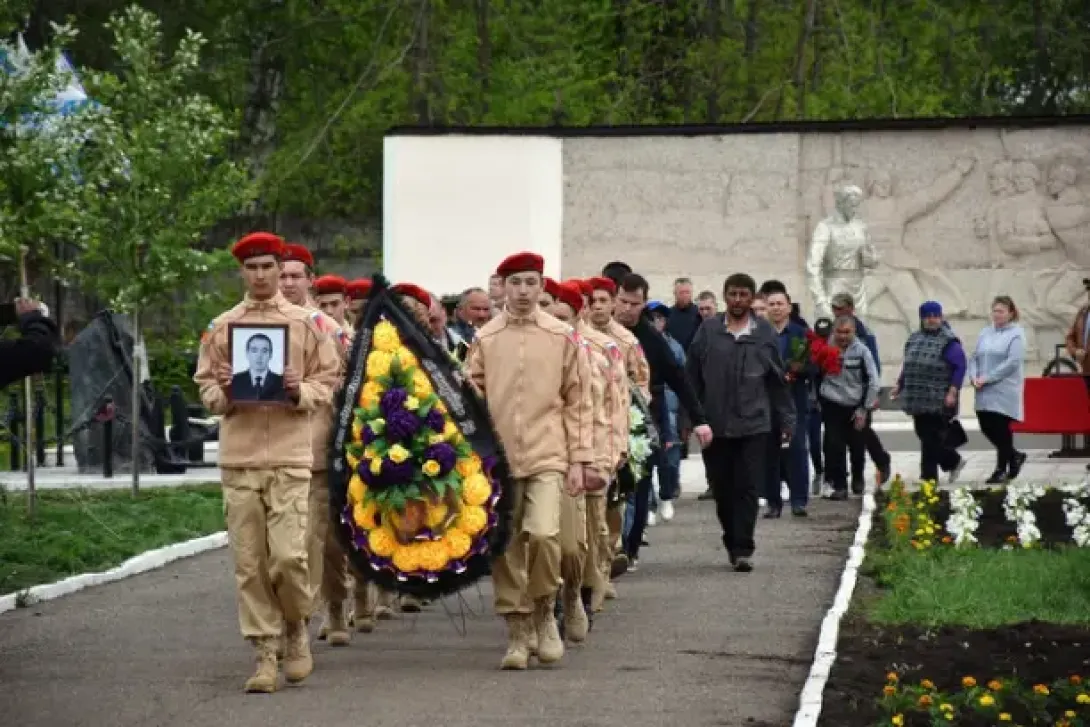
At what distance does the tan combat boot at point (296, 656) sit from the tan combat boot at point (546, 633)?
1154 mm

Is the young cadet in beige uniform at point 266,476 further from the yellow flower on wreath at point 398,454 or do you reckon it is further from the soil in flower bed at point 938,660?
the soil in flower bed at point 938,660

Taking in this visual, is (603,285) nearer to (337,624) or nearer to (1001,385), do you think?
(337,624)

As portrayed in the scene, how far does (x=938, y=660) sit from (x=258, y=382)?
3309mm

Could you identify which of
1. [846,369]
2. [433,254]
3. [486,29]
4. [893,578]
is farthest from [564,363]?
[486,29]

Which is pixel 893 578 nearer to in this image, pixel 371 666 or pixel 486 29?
pixel 371 666

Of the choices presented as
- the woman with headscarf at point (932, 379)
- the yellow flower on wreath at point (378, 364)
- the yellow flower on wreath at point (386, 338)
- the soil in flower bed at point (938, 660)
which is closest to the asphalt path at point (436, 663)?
the soil in flower bed at point (938, 660)

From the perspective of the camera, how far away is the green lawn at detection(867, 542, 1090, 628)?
14109mm

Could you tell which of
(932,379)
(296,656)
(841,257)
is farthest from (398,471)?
(841,257)

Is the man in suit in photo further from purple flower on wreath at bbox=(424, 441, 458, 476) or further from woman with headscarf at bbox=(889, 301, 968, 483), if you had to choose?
woman with headscarf at bbox=(889, 301, 968, 483)

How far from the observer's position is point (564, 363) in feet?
42.2

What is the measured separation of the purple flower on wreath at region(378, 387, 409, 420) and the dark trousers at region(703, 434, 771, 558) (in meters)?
4.81

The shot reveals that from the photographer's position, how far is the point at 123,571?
17.5m

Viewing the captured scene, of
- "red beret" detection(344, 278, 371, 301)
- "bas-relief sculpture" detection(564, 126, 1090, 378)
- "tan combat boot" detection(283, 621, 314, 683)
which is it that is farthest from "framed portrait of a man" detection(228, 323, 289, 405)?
"bas-relief sculpture" detection(564, 126, 1090, 378)

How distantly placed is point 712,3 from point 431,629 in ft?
118
